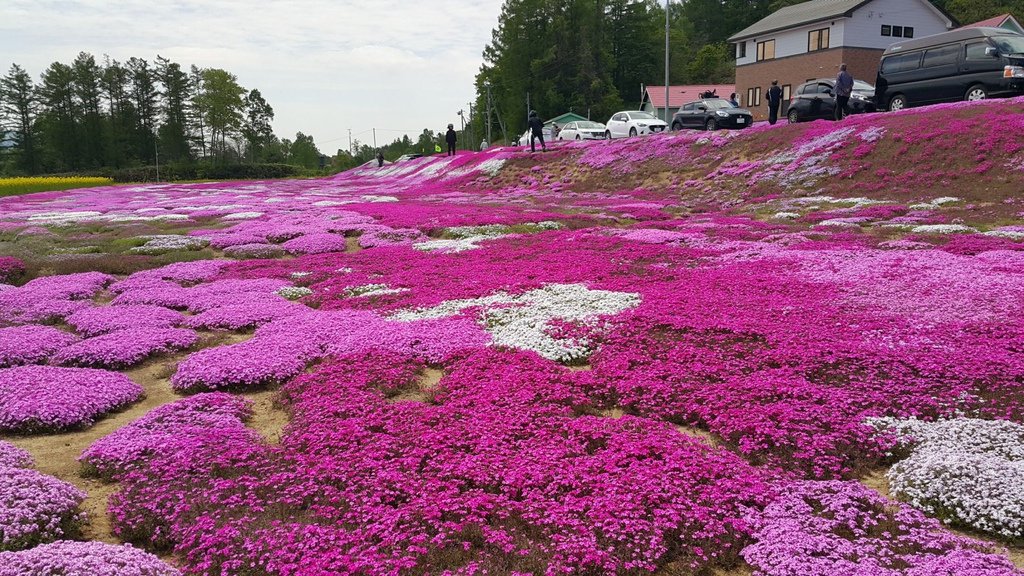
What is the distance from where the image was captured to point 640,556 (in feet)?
16.2

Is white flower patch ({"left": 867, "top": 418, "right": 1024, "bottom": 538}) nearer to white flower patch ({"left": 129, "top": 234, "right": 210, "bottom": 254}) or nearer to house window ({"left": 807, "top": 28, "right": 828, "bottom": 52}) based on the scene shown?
white flower patch ({"left": 129, "top": 234, "right": 210, "bottom": 254})

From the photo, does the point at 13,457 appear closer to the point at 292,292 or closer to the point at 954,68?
the point at 292,292

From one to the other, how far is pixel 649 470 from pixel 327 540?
9.96ft

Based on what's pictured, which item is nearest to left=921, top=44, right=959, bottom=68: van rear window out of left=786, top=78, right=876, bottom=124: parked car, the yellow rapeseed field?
left=786, top=78, right=876, bottom=124: parked car

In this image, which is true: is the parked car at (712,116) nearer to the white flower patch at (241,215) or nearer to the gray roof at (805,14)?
the gray roof at (805,14)

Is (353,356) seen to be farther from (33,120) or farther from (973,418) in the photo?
(33,120)

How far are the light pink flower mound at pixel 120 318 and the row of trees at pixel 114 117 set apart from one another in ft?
368

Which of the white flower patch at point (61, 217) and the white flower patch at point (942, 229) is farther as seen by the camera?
the white flower patch at point (61, 217)

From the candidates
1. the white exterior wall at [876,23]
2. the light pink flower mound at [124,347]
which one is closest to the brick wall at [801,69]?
the white exterior wall at [876,23]

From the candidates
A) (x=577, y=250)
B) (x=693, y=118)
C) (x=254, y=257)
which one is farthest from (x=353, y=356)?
(x=693, y=118)

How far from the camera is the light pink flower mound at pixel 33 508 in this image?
16.4 ft

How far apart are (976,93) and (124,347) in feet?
127

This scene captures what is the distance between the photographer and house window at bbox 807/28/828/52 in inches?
2584

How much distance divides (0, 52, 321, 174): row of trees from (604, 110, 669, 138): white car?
289 feet
